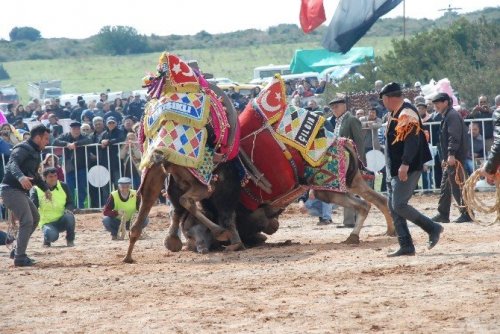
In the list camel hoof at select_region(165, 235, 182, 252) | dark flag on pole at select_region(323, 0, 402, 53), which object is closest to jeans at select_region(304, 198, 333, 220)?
dark flag on pole at select_region(323, 0, 402, 53)

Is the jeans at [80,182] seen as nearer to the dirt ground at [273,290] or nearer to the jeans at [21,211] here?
the dirt ground at [273,290]

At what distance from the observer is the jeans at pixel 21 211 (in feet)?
49.9

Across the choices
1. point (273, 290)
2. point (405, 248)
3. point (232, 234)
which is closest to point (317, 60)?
point (232, 234)

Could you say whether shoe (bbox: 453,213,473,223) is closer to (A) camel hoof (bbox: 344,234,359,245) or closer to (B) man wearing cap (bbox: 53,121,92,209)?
(A) camel hoof (bbox: 344,234,359,245)

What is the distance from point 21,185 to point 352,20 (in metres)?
5.74

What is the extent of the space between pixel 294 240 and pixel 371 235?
1.02 metres

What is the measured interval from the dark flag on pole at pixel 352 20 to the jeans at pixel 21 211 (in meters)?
5.62

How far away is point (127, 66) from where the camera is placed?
7619 centimetres

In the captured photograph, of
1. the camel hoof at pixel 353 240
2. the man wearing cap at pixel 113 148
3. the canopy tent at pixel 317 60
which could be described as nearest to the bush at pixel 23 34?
the canopy tent at pixel 317 60

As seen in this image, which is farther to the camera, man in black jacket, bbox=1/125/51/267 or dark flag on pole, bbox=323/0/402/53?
dark flag on pole, bbox=323/0/402/53

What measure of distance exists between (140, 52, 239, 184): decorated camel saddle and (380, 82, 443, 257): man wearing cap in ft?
7.72

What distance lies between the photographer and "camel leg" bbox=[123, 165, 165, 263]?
1441 cm

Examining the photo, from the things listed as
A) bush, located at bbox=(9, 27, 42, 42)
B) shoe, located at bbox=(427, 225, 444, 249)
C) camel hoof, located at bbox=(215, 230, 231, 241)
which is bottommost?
camel hoof, located at bbox=(215, 230, 231, 241)

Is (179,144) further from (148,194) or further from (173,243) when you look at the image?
(173,243)
